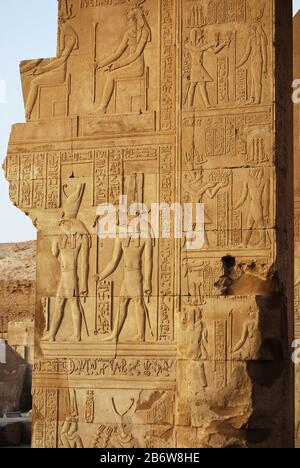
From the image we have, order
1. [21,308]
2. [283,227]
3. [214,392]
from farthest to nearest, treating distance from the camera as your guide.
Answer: [21,308]
[283,227]
[214,392]

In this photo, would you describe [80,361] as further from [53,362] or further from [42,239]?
[42,239]

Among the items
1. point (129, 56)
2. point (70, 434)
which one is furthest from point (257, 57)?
point (70, 434)

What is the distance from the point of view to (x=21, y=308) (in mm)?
34219

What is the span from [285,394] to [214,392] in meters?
0.68

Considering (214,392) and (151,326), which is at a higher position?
(151,326)

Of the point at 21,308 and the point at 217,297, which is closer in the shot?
the point at 217,297

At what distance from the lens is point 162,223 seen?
28.8 ft

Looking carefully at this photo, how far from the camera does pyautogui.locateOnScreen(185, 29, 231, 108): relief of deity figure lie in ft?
28.7

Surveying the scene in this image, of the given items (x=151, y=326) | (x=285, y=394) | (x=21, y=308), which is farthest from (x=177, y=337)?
(x=21, y=308)
